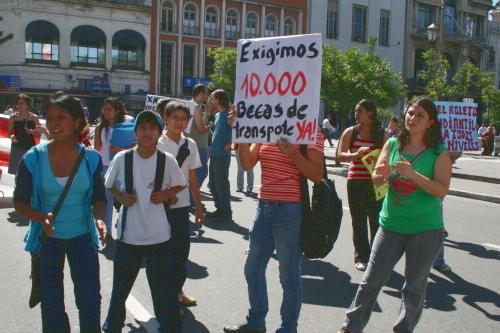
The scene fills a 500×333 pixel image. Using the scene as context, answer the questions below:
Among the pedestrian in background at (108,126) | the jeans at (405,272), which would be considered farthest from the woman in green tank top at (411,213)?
the pedestrian in background at (108,126)

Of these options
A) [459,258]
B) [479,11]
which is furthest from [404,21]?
[459,258]

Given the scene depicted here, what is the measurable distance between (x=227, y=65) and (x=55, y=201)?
36.1m

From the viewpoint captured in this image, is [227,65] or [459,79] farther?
[227,65]

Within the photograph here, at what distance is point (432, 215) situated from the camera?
4.04m

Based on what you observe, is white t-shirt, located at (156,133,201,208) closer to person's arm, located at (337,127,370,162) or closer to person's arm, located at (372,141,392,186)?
person's arm, located at (372,141,392,186)

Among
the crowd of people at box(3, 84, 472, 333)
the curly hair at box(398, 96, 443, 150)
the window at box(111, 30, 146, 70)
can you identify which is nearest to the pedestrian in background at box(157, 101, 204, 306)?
the crowd of people at box(3, 84, 472, 333)

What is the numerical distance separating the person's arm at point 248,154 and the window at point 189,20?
1663 inches

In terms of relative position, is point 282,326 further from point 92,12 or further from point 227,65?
point 92,12

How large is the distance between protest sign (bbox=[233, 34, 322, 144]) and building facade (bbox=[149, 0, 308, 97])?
39.6 metres

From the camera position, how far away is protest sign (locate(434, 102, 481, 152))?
27.7 feet

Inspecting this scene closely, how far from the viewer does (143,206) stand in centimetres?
389

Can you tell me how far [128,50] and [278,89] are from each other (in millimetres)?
40466

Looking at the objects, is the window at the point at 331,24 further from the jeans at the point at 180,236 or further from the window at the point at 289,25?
the jeans at the point at 180,236

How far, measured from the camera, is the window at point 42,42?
126 feet
